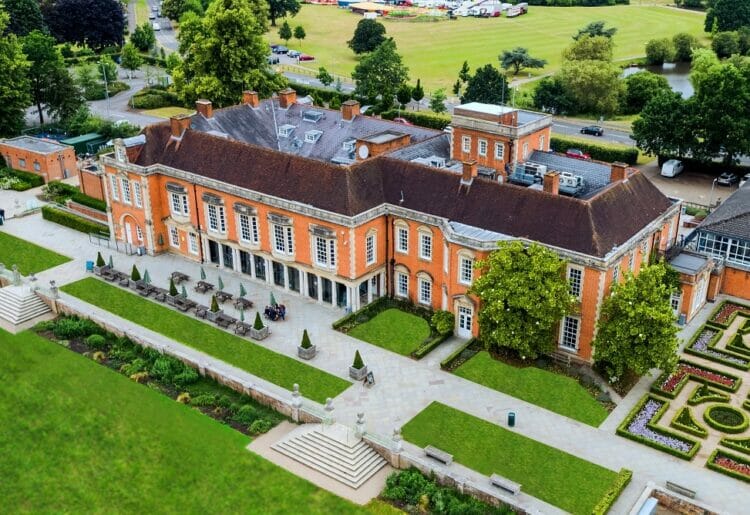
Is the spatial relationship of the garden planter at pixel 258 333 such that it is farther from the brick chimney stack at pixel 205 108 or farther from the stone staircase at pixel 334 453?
the brick chimney stack at pixel 205 108

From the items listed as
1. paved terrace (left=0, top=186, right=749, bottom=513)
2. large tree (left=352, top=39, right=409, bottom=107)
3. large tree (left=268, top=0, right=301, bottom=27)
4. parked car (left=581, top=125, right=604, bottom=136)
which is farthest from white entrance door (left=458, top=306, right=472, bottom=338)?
large tree (left=268, top=0, right=301, bottom=27)

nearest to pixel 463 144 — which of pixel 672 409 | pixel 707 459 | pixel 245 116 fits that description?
pixel 245 116

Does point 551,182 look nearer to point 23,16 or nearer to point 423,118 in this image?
point 423,118

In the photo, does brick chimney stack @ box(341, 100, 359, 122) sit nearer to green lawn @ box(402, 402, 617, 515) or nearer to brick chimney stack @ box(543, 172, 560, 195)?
brick chimney stack @ box(543, 172, 560, 195)

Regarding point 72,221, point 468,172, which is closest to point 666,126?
point 468,172

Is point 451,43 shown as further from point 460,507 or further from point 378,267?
point 460,507
